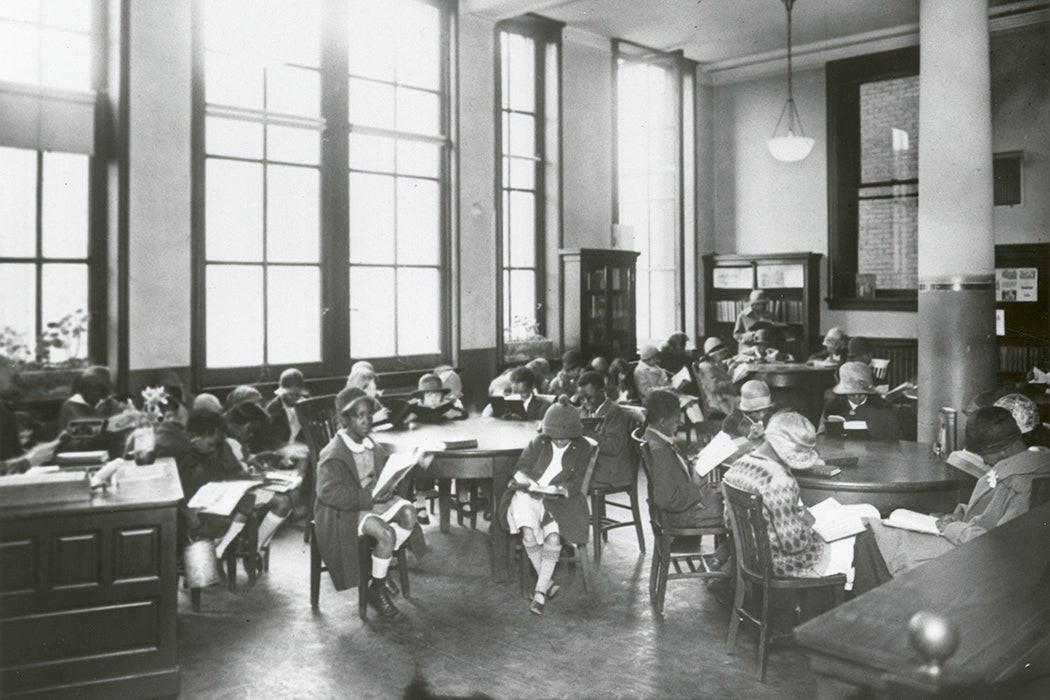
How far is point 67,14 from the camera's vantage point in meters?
6.79

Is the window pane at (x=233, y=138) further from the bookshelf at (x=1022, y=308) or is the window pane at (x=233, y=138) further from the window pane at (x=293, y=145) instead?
the bookshelf at (x=1022, y=308)

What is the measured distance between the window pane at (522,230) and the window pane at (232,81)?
3353 millimetres

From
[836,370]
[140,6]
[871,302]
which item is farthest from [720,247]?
[140,6]

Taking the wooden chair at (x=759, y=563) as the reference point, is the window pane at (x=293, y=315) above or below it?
above

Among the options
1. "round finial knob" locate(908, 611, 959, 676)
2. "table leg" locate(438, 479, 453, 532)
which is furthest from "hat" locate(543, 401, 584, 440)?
"round finial knob" locate(908, 611, 959, 676)

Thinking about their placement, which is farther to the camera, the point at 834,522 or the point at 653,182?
the point at 653,182

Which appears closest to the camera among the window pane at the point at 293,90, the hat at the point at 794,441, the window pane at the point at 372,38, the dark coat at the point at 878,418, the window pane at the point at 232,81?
the hat at the point at 794,441

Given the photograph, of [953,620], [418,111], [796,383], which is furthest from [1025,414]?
[418,111]

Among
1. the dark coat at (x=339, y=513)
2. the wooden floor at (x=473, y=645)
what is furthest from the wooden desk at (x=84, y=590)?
the dark coat at (x=339, y=513)

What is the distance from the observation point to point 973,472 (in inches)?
166

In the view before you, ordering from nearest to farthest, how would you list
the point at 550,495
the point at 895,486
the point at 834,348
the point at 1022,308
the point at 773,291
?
the point at 895,486 → the point at 550,495 → the point at 834,348 → the point at 1022,308 → the point at 773,291

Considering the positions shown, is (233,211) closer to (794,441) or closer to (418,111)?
(418,111)

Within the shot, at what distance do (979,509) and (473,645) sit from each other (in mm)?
2213

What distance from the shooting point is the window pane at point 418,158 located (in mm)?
9133
